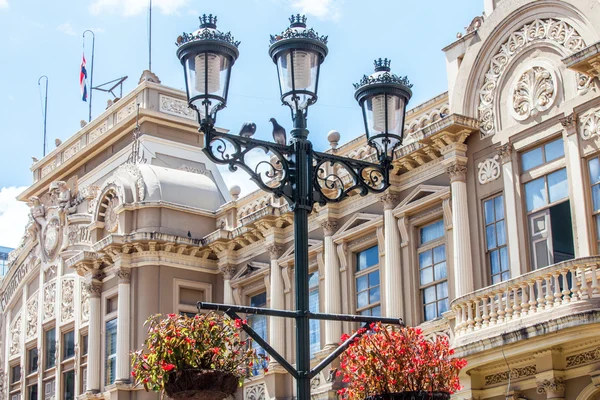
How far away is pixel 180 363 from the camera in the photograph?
34.8ft

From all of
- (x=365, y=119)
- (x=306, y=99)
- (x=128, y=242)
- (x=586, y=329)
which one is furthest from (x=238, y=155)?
(x=128, y=242)

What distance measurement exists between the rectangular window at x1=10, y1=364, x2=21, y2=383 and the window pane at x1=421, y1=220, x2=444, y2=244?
14.5 metres

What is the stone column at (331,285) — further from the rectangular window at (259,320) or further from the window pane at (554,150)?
the window pane at (554,150)

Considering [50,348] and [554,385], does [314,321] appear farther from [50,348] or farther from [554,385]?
[50,348]

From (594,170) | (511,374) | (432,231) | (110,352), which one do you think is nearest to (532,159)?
(594,170)

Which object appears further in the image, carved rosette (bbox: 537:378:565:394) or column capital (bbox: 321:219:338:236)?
column capital (bbox: 321:219:338:236)

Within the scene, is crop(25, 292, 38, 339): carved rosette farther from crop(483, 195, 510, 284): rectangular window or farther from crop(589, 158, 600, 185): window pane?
crop(589, 158, 600, 185): window pane

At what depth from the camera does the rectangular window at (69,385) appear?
26.9 metres

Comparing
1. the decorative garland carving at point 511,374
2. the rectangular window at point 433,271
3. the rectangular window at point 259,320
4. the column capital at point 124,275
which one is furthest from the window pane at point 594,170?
the column capital at point 124,275

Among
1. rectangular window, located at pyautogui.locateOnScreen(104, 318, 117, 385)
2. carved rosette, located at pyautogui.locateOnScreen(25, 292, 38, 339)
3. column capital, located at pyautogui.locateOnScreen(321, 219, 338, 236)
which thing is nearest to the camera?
column capital, located at pyautogui.locateOnScreen(321, 219, 338, 236)

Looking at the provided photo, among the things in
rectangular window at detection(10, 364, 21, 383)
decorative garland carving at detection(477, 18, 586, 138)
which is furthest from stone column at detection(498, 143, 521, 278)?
rectangular window at detection(10, 364, 21, 383)

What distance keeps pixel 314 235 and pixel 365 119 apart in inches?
442

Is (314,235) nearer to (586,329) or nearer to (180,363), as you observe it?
(586,329)

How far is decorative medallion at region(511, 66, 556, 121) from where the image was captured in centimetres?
1739
